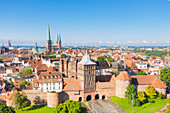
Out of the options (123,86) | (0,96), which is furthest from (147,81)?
(0,96)

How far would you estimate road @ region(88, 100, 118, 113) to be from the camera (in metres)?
62.3

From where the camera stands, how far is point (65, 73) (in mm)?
96750

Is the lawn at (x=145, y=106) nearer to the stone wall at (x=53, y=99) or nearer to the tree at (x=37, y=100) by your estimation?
the stone wall at (x=53, y=99)

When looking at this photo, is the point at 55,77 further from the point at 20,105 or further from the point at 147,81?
the point at 147,81

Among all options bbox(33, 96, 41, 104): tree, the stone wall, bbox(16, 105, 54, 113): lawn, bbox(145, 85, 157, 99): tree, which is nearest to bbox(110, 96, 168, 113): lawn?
bbox(145, 85, 157, 99): tree

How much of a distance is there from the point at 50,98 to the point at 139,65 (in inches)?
3455

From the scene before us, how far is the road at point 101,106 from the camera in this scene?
62344mm

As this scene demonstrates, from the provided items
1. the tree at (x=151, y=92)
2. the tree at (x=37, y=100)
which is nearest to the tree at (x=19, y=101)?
the tree at (x=37, y=100)

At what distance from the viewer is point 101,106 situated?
67.0 m

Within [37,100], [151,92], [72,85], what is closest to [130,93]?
[151,92]

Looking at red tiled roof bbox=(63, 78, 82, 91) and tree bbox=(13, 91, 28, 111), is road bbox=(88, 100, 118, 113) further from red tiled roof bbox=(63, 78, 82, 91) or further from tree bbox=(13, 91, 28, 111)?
tree bbox=(13, 91, 28, 111)

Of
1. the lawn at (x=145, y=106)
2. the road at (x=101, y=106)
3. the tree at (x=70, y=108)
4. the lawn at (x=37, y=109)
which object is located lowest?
the lawn at (x=37, y=109)

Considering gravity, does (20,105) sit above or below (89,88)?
below

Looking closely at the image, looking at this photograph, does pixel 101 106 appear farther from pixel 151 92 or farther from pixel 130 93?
pixel 151 92
